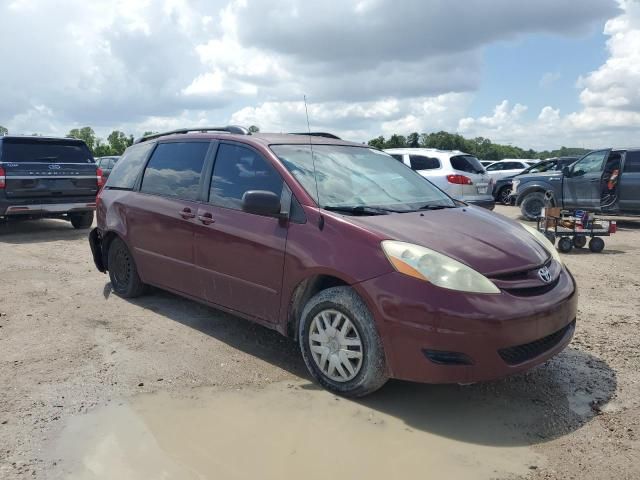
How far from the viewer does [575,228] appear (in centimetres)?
927

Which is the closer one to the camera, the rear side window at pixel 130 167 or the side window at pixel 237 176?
the side window at pixel 237 176

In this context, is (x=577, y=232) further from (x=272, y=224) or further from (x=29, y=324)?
(x=29, y=324)

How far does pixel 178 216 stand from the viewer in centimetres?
486

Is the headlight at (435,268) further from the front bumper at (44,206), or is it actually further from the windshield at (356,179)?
the front bumper at (44,206)

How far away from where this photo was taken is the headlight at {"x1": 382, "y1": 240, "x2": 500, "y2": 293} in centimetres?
323

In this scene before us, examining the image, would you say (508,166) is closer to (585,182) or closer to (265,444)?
(585,182)

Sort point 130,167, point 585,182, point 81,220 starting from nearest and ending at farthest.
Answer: point 130,167 < point 81,220 < point 585,182

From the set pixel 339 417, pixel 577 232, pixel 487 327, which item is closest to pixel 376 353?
pixel 339 417

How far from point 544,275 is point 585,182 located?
10.2 m

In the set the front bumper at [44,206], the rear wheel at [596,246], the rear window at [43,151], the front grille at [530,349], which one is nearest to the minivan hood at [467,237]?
the front grille at [530,349]

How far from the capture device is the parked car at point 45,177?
9.79m

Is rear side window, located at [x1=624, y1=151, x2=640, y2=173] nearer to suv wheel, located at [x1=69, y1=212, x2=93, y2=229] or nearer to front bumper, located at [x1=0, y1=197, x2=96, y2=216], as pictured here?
front bumper, located at [x1=0, y1=197, x2=96, y2=216]

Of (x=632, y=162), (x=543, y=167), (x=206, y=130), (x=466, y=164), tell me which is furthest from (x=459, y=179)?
(x=206, y=130)

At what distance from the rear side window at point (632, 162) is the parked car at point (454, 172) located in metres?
2.99
